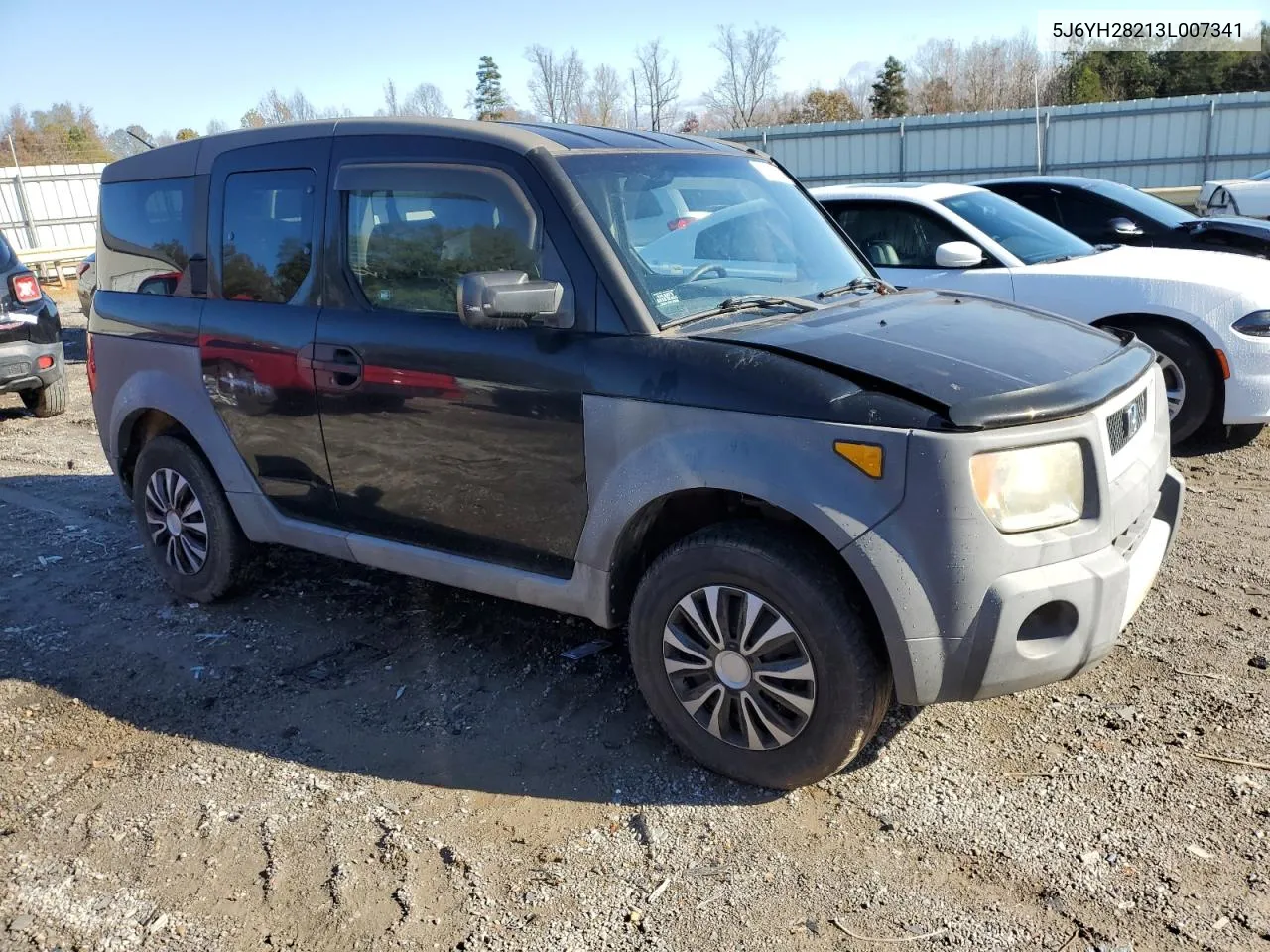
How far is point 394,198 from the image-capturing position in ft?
12.4

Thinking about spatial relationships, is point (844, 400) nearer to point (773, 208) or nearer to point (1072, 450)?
point (1072, 450)

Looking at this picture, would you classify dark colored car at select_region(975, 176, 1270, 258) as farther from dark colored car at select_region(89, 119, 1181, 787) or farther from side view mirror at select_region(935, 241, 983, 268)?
dark colored car at select_region(89, 119, 1181, 787)

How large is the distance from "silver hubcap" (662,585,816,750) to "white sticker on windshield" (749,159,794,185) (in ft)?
6.84

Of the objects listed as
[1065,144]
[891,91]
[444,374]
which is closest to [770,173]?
[444,374]

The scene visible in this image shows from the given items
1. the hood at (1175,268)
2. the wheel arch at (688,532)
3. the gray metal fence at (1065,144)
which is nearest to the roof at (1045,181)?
the hood at (1175,268)

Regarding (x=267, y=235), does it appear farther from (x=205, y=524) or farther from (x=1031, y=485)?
(x=1031, y=485)

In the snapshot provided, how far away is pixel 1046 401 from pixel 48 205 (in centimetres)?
2973

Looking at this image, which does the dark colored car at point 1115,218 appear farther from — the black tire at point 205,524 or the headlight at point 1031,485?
the black tire at point 205,524

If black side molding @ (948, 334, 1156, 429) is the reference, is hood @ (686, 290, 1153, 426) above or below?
above

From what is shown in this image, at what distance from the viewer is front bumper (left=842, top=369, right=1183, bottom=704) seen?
268 cm

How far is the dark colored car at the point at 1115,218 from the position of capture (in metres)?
8.84

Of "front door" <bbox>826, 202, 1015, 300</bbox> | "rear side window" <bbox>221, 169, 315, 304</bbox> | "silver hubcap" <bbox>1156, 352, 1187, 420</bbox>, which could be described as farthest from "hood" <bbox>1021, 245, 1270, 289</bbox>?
"rear side window" <bbox>221, 169, 315, 304</bbox>

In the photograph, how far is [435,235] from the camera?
12.1 ft

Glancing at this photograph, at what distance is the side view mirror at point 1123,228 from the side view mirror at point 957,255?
250 cm
